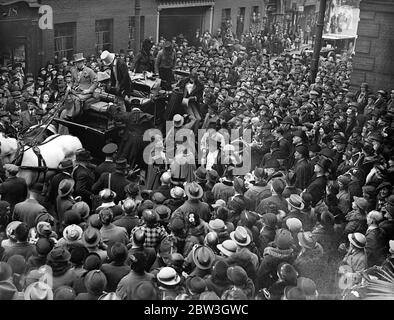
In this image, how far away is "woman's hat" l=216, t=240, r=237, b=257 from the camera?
4.96 meters

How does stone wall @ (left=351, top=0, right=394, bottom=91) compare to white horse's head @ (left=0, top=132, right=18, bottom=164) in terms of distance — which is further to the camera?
stone wall @ (left=351, top=0, right=394, bottom=91)

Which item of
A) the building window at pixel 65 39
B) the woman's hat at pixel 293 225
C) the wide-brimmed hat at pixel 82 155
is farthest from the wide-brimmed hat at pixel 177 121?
the building window at pixel 65 39

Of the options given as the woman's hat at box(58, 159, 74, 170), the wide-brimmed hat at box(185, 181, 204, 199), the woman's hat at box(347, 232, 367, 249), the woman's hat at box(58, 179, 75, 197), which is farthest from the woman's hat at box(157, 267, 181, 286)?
the woman's hat at box(58, 159, 74, 170)

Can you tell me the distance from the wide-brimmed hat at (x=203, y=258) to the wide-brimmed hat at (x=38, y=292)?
137 centimetres

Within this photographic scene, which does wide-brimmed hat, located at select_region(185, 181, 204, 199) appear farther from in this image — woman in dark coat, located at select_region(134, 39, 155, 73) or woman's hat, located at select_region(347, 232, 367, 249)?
woman in dark coat, located at select_region(134, 39, 155, 73)

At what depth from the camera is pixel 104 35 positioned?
58.4 feet

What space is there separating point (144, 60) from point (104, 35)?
247 inches

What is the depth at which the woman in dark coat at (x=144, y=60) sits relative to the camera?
12117 mm

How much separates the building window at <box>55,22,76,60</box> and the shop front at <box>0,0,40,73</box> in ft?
3.71

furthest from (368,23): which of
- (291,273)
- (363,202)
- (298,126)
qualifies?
(291,273)

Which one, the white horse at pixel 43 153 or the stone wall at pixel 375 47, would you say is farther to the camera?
the stone wall at pixel 375 47

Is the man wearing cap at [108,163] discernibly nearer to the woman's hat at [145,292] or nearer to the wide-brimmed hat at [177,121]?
the wide-brimmed hat at [177,121]

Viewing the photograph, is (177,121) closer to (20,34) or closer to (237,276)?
(237,276)
